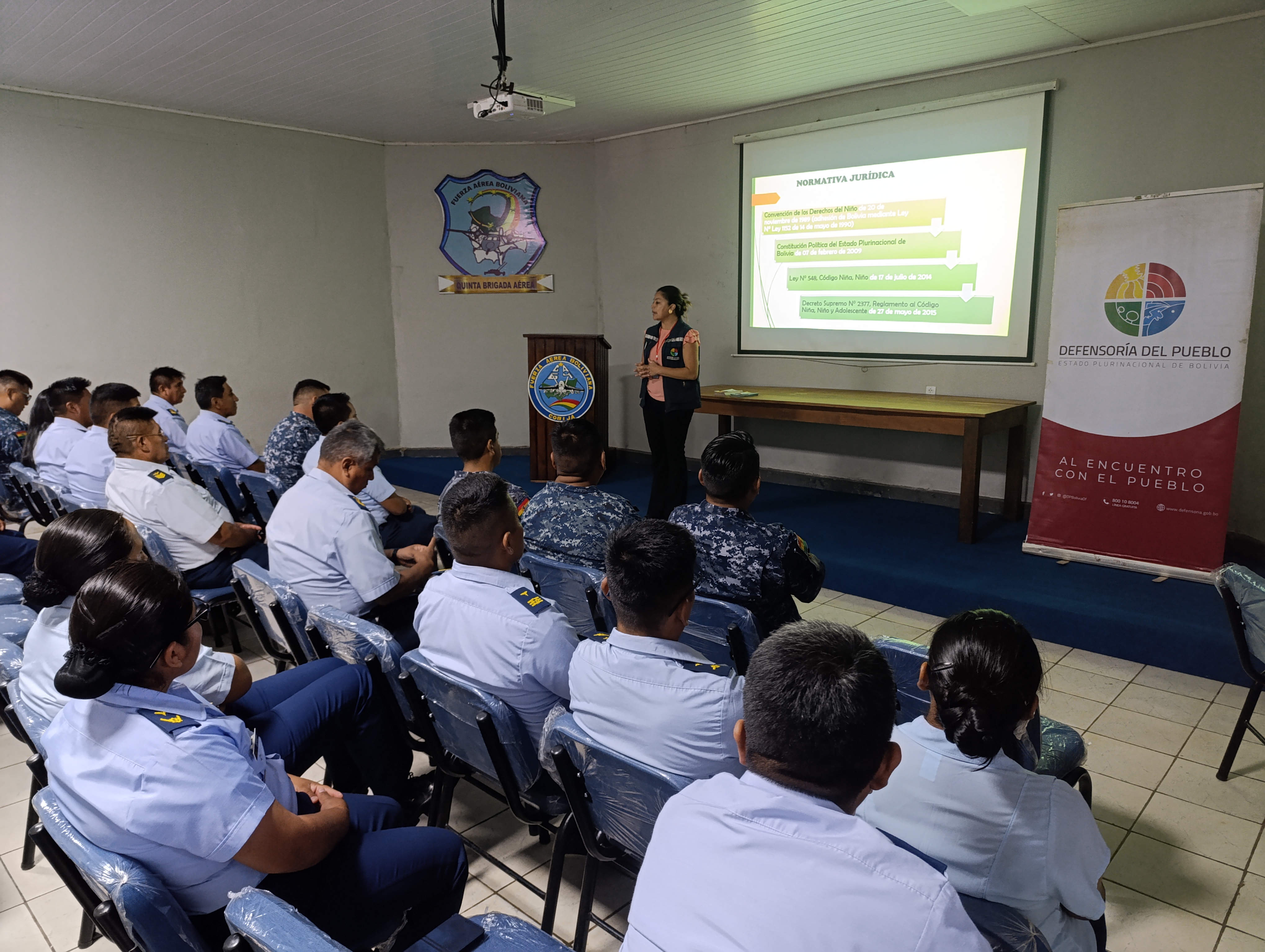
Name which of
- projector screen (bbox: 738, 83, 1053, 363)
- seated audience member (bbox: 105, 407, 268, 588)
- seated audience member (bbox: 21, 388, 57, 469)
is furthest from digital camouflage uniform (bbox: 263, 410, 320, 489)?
projector screen (bbox: 738, 83, 1053, 363)

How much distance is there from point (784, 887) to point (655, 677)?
70 cm

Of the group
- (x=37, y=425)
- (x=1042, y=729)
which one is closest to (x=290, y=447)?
(x=37, y=425)

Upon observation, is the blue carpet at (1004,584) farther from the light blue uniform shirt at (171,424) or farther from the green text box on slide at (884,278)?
the light blue uniform shirt at (171,424)

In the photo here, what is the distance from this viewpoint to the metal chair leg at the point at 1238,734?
8.07 ft

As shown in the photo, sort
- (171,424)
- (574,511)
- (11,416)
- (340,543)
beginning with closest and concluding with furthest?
(340,543) < (574,511) < (11,416) < (171,424)

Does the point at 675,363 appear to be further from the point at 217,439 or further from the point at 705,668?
the point at 705,668

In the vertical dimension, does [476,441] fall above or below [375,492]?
above

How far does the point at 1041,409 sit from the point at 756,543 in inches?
138

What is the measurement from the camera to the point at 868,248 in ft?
18.5

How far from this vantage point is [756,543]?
7.82 feet

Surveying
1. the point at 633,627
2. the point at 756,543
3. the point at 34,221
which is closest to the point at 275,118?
the point at 34,221

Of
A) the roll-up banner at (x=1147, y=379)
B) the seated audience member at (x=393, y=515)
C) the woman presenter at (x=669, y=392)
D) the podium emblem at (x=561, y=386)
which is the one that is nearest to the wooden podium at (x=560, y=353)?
the podium emblem at (x=561, y=386)

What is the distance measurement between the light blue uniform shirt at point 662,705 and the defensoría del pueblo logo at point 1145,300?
3.49 metres

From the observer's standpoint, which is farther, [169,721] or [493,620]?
[493,620]
